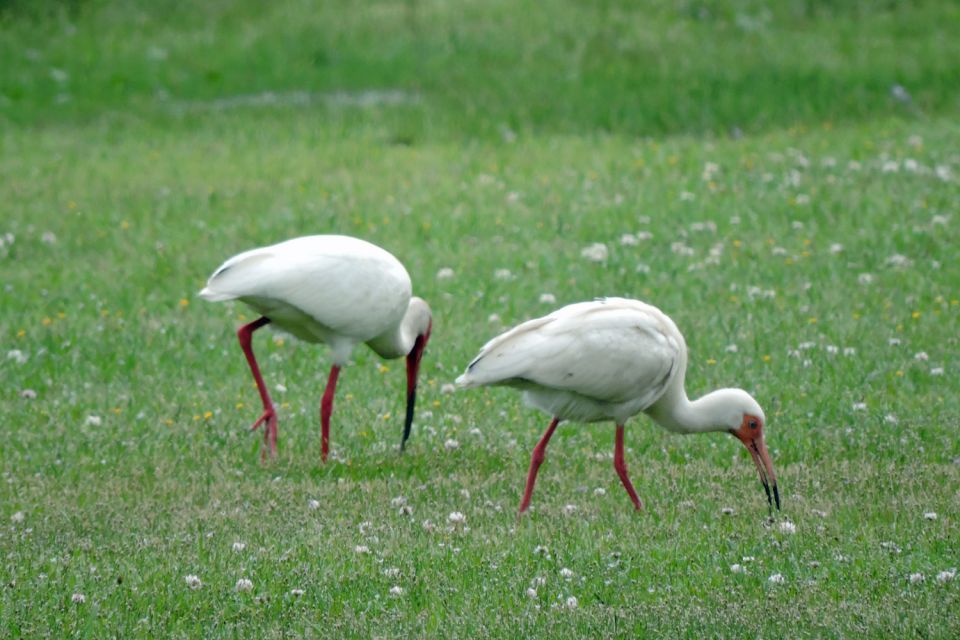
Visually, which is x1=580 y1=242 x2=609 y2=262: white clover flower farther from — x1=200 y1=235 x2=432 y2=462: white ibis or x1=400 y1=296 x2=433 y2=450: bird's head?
x1=200 y1=235 x2=432 y2=462: white ibis

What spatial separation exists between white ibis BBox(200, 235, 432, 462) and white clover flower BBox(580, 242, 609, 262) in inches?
127

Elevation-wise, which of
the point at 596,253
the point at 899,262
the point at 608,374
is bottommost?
the point at 596,253

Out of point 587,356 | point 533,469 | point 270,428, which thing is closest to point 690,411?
point 587,356

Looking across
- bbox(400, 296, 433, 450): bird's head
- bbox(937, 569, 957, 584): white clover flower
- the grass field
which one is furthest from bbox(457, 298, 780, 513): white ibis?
bbox(400, 296, 433, 450): bird's head

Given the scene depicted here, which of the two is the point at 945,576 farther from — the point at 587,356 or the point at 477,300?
the point at 477,300

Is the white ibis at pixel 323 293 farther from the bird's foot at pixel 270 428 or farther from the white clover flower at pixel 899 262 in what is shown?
the white clover flower at pixel 899 262

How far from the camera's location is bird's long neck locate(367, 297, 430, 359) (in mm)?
7660

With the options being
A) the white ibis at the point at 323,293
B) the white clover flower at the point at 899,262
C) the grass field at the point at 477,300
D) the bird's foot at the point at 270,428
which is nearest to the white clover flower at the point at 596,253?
the grass field at the point at 477,300

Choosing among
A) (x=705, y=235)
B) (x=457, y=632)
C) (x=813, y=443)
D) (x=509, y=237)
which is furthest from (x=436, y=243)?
(x=457, y=632)

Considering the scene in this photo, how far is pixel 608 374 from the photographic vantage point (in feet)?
A: 20.3

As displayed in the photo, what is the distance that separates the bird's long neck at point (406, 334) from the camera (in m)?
Answer: 7.66

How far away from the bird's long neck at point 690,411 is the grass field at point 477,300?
0.31 metres

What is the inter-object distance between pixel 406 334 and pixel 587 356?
1.79 metres

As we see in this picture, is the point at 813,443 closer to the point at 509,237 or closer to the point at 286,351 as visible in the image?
the point at 286,351
